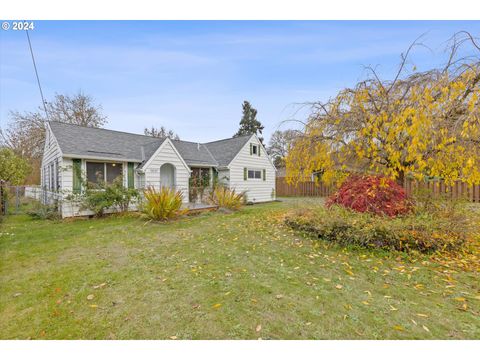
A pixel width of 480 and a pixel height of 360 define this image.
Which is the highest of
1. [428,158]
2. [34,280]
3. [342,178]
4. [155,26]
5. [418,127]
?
[155,26]

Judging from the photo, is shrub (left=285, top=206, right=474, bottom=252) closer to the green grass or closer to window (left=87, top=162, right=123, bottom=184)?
the green grass

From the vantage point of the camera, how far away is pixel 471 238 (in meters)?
5.31

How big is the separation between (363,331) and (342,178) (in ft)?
16.4

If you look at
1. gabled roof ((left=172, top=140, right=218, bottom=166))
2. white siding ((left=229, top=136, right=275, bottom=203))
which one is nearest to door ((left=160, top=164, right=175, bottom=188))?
gabled roof ((left=172, top=140, right=218, bottom=166))

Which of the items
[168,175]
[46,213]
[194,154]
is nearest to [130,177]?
[168,175]

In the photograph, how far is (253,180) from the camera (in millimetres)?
16812

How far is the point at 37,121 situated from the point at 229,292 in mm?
28217

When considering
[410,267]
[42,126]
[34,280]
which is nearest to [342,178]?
[410,267]

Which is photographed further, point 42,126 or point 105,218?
point 42,126

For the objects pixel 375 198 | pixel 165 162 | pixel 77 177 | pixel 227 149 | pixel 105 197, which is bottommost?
pixel 105 197

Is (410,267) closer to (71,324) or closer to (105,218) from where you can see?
(71,324)

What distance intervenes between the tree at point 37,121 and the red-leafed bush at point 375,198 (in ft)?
86.9

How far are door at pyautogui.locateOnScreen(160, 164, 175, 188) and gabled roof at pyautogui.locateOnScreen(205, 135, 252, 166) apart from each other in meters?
3.50

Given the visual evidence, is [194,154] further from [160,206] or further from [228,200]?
[160,206]
